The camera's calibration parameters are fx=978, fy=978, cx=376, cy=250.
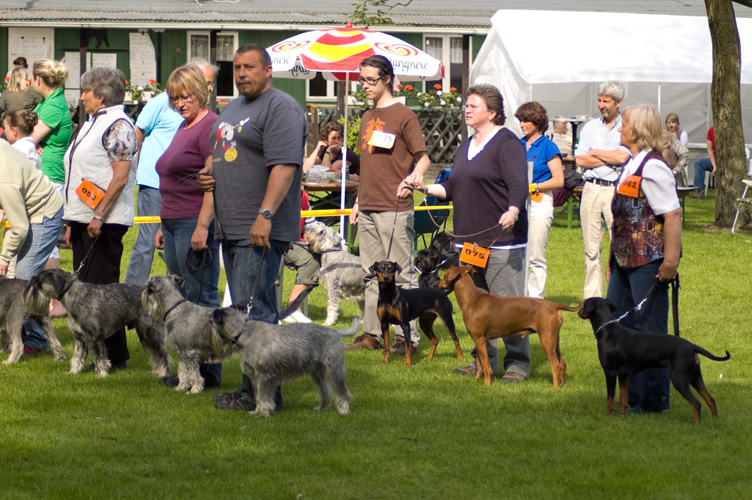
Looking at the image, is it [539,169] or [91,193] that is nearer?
[91,193]

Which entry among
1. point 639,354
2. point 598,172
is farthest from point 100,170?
point 598,172

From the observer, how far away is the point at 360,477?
4.72 meters

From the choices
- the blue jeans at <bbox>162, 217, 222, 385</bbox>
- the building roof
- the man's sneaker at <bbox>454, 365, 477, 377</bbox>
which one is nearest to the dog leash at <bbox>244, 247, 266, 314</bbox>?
the blue jeans at <bbox>162, 217, 222, 385</bbox>

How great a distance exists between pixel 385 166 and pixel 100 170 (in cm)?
211

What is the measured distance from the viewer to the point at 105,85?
6668 millimetres

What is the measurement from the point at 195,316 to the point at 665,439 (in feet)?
9.52

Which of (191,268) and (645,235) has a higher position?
(645,235)

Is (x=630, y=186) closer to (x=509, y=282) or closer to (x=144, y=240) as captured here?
(x=509, y=282)

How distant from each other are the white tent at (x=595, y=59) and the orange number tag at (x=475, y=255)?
44.1ft

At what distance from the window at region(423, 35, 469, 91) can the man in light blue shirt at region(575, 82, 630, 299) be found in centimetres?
2033

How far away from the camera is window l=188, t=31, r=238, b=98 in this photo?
2948 cm

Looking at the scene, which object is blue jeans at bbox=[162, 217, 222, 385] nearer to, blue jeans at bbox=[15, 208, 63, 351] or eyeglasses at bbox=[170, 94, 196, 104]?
eyeglasses at bbox=[170, 94, 196, 104]

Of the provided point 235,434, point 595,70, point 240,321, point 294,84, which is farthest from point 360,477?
point 294,84

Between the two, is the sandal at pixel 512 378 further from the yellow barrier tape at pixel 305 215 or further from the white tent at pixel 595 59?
the white tent at pixel 595 59
